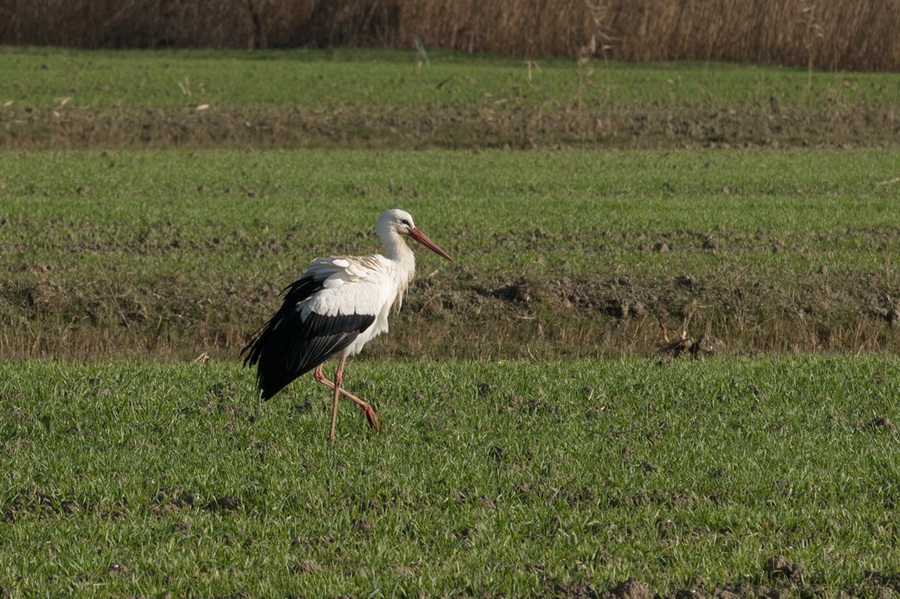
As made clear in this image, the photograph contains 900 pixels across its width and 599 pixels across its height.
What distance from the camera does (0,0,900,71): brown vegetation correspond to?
102 ft

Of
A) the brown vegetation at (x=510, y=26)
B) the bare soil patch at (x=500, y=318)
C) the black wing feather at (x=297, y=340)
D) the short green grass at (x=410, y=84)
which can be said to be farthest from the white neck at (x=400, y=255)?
the brown vegetation at (x=510, y=26)

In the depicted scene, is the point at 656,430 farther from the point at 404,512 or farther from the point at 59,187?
the point at 59,187

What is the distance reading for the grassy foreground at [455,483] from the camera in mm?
5523

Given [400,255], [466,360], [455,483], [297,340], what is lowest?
[466,360]

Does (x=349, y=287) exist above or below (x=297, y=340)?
above

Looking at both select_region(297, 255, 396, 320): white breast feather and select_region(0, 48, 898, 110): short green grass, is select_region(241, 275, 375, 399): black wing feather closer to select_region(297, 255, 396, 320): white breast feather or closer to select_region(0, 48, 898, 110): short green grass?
select_region(297, 255, 396, 320): white breast feather

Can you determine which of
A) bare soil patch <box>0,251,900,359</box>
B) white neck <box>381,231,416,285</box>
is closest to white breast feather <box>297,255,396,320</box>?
white neck <box>381,231,416,285</box>

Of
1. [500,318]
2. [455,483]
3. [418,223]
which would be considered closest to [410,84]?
[418,223]

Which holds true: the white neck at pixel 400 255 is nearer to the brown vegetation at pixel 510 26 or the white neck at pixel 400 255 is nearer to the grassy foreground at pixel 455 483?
the grassy foreground at pixel 455 483

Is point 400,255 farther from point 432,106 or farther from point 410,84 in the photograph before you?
point 410,84

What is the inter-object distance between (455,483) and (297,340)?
1602mm

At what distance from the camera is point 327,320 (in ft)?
Answer: 25.7

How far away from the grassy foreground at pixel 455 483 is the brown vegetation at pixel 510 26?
20.7 metres

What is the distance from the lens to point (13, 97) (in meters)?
25.7
